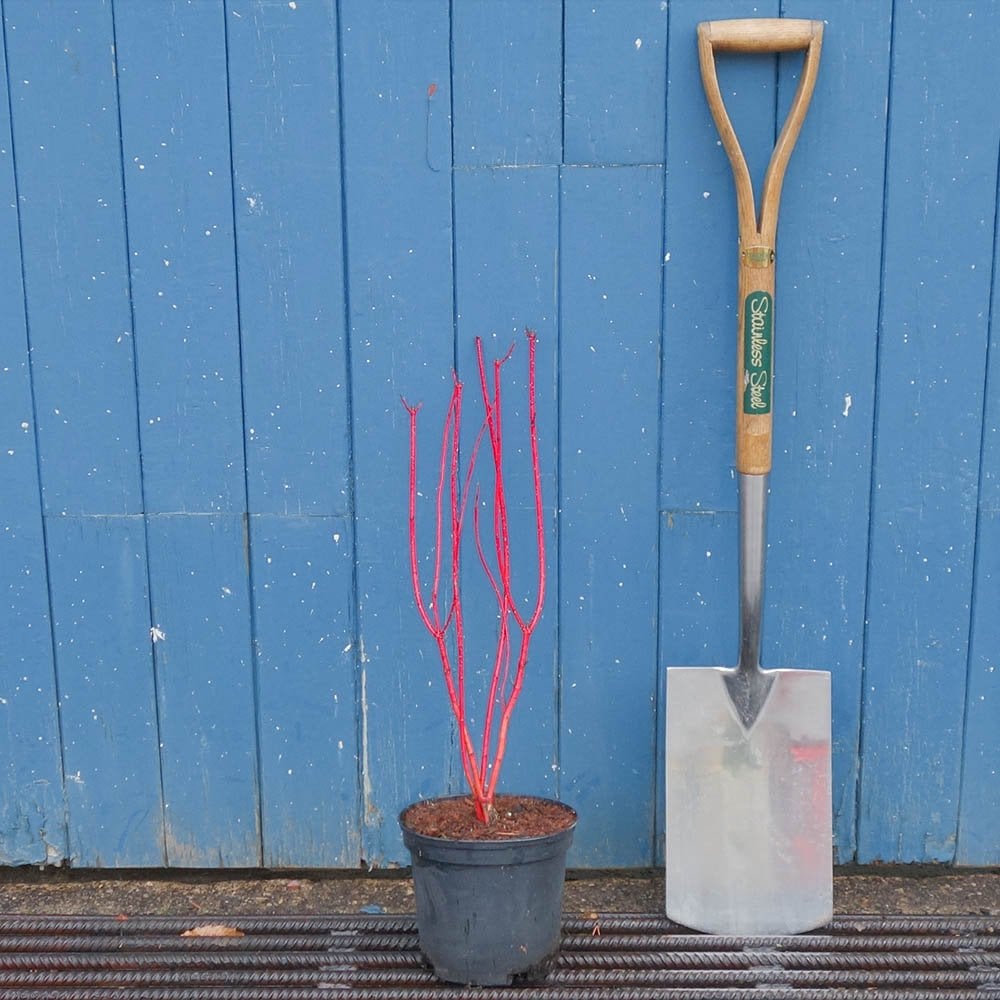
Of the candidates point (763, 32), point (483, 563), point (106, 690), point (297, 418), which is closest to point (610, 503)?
point (483, 563)

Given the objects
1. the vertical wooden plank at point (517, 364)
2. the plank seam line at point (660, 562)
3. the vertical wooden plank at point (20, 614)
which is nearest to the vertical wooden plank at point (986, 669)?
the plank seam line at point (660, 562)

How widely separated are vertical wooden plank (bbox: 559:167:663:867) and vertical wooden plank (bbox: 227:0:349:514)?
39 cm

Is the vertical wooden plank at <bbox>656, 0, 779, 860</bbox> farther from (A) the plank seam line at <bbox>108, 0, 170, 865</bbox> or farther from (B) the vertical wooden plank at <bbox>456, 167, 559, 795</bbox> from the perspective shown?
(A) the plank seam line at <bbox>108, 0, 170, 865</bbox>

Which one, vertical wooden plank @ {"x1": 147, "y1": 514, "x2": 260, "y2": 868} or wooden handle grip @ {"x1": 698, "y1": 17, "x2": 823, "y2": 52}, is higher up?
wooden handle grip @ {"x1": 698, "y1": 17, "x2": 823, "y2": 52}

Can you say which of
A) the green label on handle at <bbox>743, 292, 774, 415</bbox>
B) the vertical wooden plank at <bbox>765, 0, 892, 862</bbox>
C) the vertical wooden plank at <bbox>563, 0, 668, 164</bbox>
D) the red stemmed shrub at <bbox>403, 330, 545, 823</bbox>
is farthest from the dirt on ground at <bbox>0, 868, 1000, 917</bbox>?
the vertical wooden plank at <bbox>563, 0, 668, 164</bbox>

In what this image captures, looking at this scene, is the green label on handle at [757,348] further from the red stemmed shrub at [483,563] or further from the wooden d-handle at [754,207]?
the red stemmed shrub at [483,563]

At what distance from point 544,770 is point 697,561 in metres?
0.46

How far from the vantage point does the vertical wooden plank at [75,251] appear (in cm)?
158

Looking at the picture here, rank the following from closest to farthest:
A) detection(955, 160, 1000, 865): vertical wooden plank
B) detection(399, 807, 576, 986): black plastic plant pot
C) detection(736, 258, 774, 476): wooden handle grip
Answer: detection(399, 807, 576, 986): black plastic plant pot, detection(736, 258, 774, 476): wooden handle grip, detection(955, 160, 1000, 865): vertical wooden plank

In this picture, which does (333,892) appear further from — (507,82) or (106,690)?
(507,82)

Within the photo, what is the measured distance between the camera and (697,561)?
1679 millimetres

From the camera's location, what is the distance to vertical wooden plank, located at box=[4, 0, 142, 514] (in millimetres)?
1585

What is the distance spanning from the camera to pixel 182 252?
5.33 ft

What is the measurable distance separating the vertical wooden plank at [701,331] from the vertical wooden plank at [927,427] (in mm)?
238
